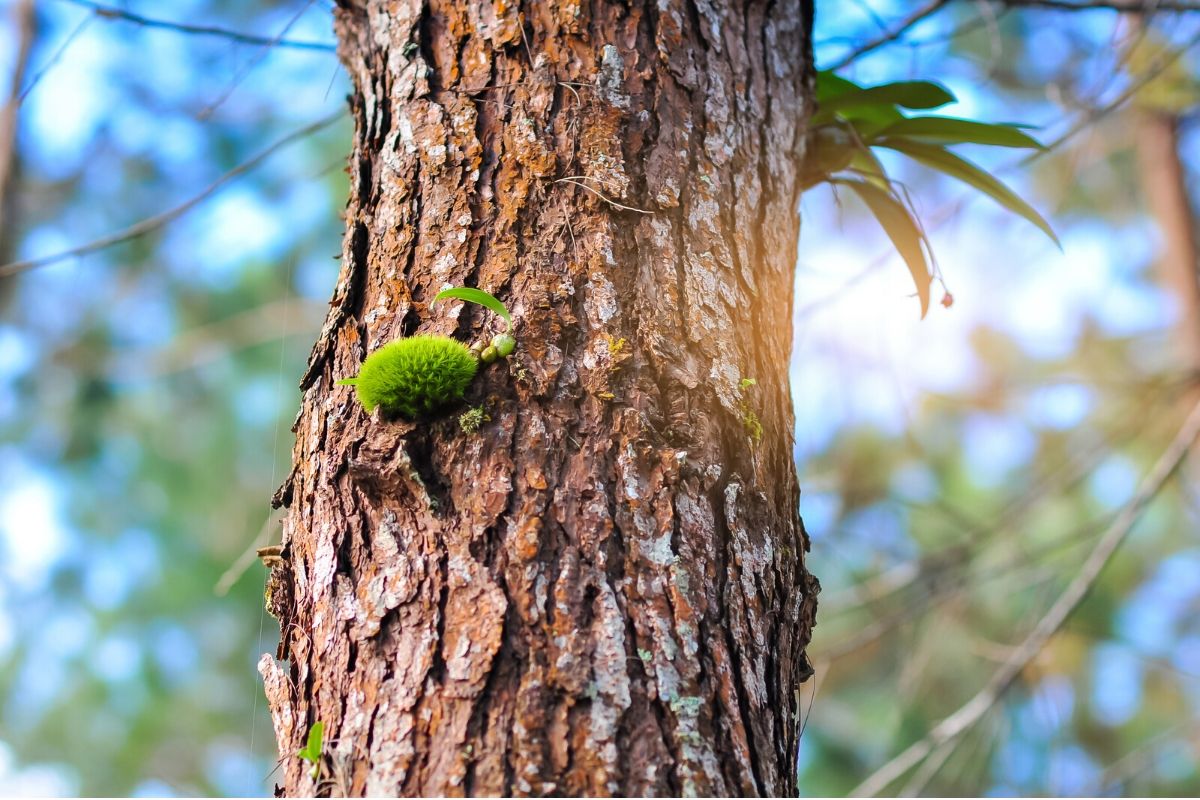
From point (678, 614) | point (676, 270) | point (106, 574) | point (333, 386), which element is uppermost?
point (106, 574)

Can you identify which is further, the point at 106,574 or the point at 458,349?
the point at 106,574

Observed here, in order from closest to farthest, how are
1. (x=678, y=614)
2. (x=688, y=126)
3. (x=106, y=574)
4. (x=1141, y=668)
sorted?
(x=678, y=614), (x=688, y=126), (x=1141, y=668), (x=106, y=574)

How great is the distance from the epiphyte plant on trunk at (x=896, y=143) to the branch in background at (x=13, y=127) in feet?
12.5

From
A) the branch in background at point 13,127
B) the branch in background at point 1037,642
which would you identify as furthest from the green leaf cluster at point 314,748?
the branch in background at point 13,127

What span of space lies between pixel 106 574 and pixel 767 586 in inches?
260

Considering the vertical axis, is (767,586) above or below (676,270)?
below

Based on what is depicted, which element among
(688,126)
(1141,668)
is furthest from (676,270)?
(1141,668)

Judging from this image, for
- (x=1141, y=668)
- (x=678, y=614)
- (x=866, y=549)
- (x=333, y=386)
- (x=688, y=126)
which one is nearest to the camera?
(x=678, y=614)

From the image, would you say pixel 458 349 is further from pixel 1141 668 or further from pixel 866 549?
pixel 1141 668

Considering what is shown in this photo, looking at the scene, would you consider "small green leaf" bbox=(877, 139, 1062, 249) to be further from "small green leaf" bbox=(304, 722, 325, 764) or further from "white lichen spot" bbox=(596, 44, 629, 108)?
"small green leaf" bbox=(304, 722, 325, 764)

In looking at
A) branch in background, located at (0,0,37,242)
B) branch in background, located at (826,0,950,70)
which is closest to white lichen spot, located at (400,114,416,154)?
branch in background, located at (826,0,950,70)

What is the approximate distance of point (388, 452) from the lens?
2.86ft

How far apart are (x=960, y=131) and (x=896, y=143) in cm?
10

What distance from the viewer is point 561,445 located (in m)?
0.87
